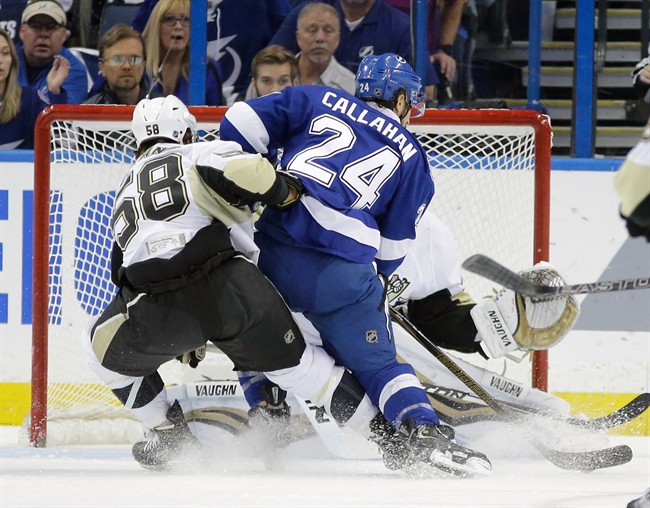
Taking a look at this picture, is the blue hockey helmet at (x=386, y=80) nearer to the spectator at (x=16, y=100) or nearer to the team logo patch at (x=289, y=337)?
the team logo patch at (x=289, y=337)

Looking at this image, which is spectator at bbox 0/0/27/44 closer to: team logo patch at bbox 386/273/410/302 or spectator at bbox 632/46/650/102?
team logo patch at bbox 386/273/410/302

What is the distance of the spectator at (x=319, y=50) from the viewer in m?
4.28

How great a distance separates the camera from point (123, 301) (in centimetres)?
292

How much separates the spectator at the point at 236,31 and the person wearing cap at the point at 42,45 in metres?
0.28

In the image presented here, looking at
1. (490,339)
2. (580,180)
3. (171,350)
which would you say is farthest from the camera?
(580,180)

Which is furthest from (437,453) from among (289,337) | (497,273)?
(497,273)

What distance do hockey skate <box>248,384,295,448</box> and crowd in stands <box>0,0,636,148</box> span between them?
1426mm

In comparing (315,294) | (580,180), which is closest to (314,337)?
(315,294)

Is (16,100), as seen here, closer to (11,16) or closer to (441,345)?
(11,16)

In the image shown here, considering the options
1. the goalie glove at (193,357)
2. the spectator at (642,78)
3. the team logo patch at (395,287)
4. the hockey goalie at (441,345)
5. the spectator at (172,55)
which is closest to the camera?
the goalie glove at (193,357)

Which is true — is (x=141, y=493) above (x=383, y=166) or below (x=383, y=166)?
below

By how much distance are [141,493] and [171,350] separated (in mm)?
368

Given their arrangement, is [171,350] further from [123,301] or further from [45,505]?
[45,505]

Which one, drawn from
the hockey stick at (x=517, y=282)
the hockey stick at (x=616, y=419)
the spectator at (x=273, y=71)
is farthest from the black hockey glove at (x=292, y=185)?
the spectator at (x=273, y=71)
